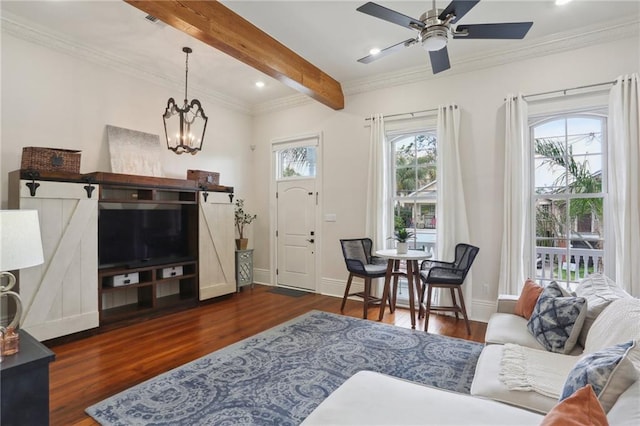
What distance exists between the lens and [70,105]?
3.96m

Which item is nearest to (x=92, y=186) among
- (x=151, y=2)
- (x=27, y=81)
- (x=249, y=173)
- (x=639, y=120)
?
(x=27, y=81)

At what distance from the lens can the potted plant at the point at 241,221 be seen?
5809 mm

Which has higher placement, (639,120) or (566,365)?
(639,120)

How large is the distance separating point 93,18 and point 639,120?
5629 millimetres

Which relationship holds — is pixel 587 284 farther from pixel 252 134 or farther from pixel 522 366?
pixel 252 134

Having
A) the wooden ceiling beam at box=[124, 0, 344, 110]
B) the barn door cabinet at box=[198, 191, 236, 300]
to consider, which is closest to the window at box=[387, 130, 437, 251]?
the wooden ceiling beam at box=[124, 0, 344, 110]

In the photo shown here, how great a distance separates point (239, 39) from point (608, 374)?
12.1ft

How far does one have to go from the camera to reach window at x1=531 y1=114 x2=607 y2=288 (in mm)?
3707

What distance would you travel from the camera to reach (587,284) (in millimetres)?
2557

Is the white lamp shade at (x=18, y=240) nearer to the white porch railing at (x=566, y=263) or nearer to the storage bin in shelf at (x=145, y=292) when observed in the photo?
the storage bin in shelf at (x=145, y=292)

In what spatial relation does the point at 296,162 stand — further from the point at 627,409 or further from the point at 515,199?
the point at 627,409

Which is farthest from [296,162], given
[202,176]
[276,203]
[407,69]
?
[407,69]

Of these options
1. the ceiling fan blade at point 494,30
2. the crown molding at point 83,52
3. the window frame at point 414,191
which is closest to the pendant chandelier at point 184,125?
the crown molding at point 83,52

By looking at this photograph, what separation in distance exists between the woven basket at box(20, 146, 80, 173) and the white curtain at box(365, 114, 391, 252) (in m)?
3.62
